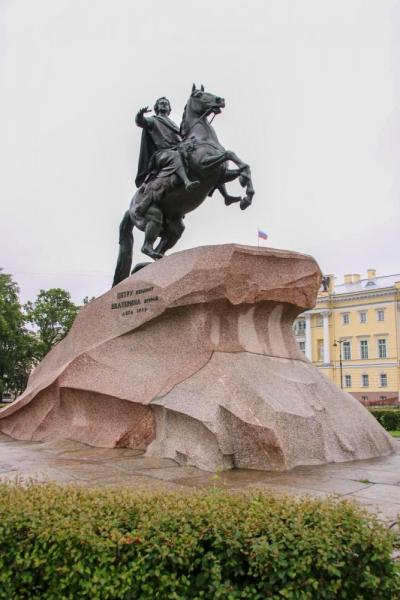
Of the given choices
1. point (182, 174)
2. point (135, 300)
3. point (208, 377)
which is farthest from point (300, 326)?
point (208, 377)

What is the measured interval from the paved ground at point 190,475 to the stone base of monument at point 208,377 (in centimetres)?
31

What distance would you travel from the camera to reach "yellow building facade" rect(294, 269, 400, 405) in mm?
62125

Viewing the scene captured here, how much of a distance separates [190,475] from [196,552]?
3063mm

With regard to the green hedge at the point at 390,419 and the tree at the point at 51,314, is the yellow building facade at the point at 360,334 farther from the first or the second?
the green hedge at the point at 390,419

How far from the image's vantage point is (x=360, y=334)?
65.6m

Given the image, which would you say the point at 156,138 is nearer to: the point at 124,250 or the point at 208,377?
the point at 124,250

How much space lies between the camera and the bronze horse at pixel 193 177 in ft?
28.5

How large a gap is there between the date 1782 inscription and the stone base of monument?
0.06ft

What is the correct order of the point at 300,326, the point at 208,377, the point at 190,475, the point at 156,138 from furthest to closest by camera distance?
the point at 300,326, the point at 156,138, the point at 208,377, the point at 190,475

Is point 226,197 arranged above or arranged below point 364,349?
below

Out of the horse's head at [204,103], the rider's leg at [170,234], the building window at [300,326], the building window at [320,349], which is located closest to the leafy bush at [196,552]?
the horse's head at [204,103]

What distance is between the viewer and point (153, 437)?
7285 millimetres

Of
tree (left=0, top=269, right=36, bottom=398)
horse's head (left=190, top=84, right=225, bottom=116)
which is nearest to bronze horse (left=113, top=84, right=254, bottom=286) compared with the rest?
horse's head (left=190, top=84, right=225, bottom=116)

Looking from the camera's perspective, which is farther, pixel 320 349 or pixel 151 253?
pixel 320 349
